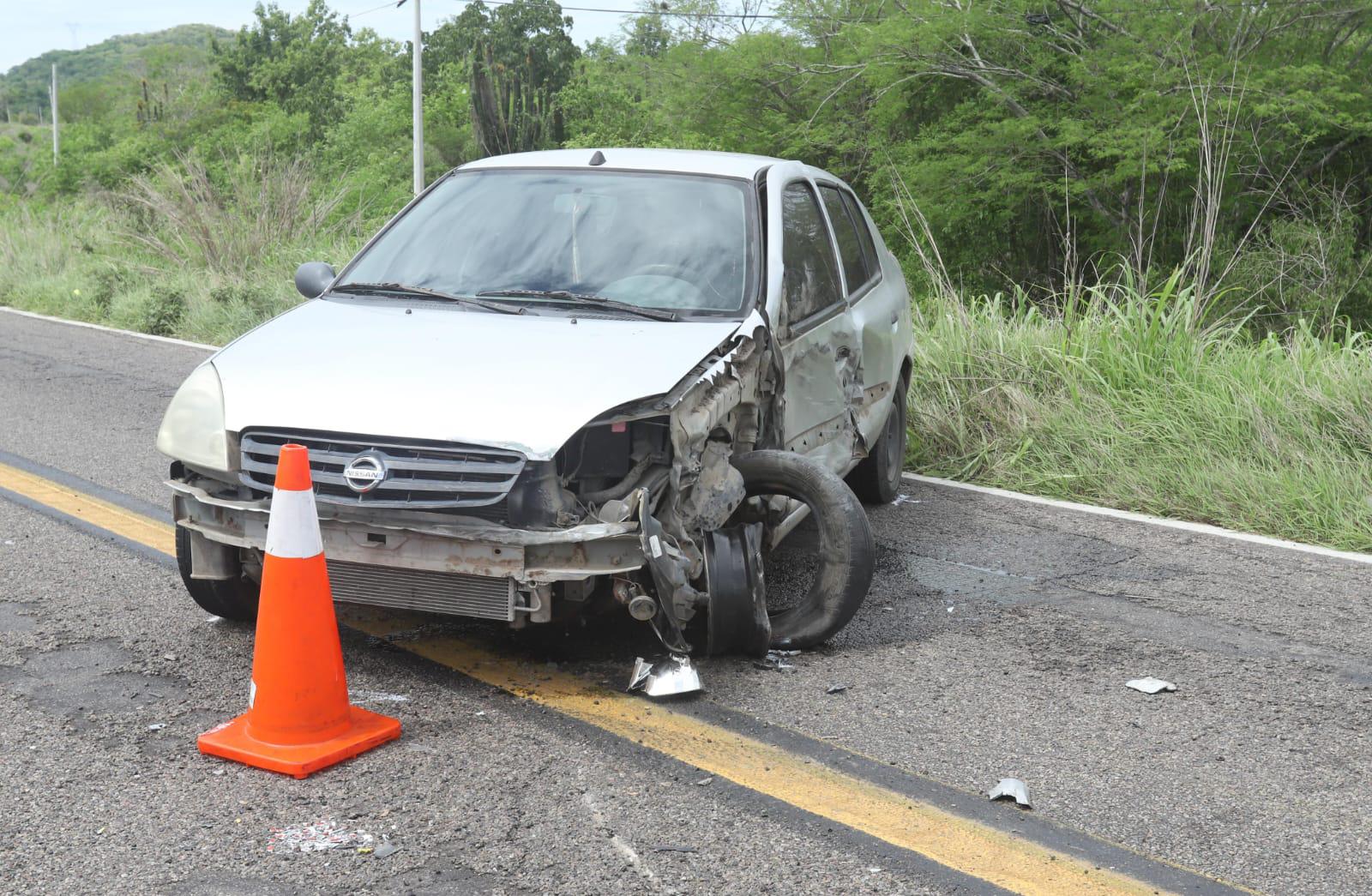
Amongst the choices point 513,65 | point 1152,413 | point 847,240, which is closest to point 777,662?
point 847,240

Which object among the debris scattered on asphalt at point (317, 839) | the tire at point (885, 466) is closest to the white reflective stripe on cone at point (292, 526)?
the debris scattered on asphalt at point (317, 839)

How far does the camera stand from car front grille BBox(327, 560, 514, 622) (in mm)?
3869

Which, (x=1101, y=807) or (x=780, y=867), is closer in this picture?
(x=780, y=867)

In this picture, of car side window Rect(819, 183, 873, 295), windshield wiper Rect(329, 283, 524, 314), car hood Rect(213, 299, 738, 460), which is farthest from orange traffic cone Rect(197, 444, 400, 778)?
car side window Rect(819, 183, 873, 295)

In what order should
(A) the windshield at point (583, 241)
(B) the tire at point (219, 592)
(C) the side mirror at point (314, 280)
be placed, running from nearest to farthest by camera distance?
(B) the tire at point (219, 592), (A) the windshield at point (583, 241), (C) the side mirror at point (314, 280)

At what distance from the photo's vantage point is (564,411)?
12.8 feet

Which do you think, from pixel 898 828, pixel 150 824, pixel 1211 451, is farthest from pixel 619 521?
pixel 1211 451

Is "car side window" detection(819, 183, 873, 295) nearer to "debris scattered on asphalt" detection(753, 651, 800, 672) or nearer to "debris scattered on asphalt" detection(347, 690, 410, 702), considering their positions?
"debris scattered on asphalt" detection(753, 651, 800, 672)

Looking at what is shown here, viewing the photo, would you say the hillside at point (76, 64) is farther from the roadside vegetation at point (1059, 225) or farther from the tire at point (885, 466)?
the tire at point (885, 466)

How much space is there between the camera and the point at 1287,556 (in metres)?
5.96

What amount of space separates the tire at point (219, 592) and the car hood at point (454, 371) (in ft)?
2.13

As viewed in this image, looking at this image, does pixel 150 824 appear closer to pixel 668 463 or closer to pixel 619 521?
pixel 619 521

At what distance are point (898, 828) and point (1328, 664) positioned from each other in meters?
2.11

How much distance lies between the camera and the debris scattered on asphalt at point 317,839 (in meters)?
3.06
